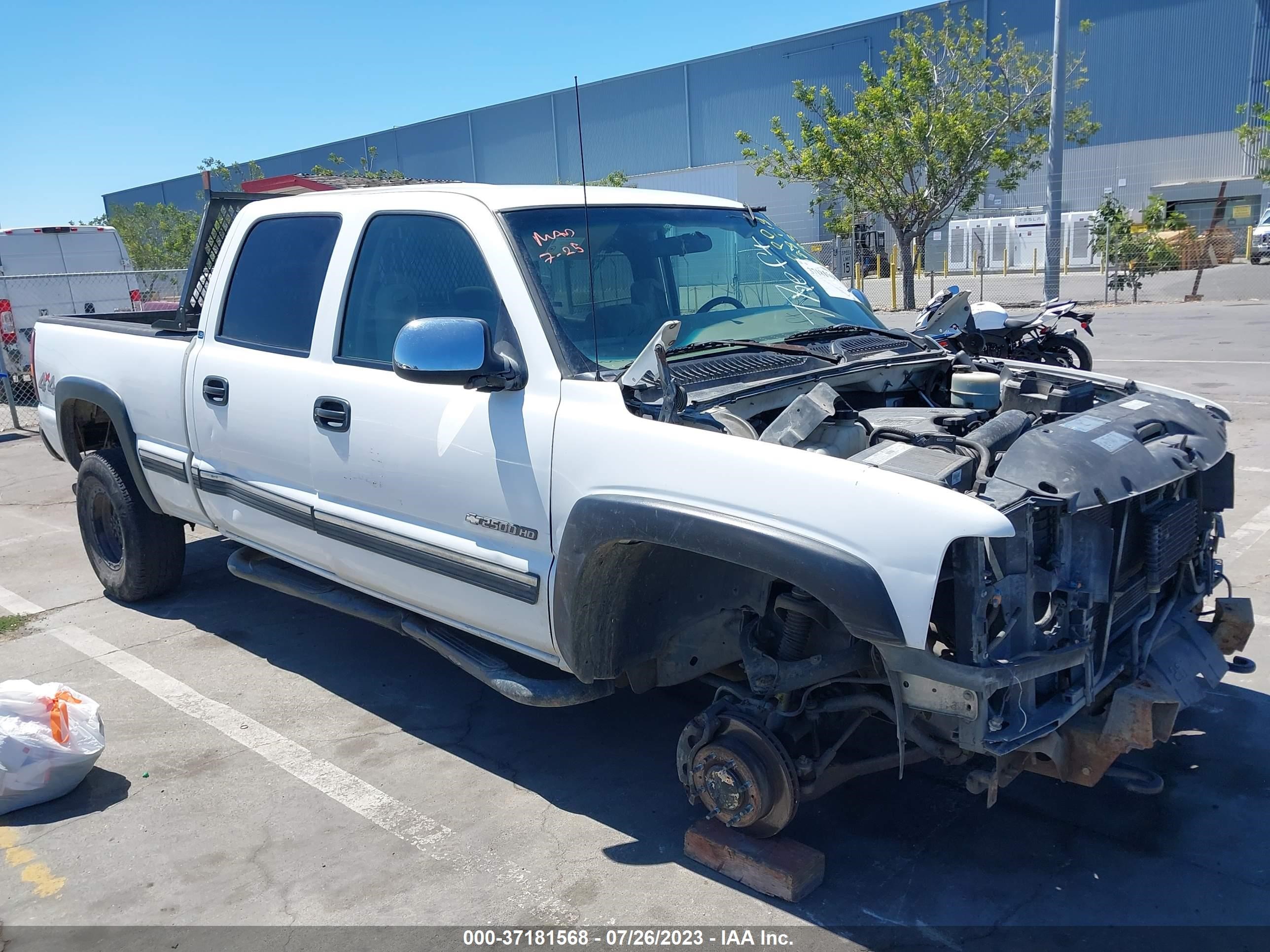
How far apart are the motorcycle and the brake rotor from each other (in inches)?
98.1

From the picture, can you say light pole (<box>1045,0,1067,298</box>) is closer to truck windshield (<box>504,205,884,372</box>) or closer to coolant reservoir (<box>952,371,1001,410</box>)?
Result: truck windshield (<box>504,205,884,372</box>)

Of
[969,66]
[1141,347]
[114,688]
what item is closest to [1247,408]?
[1141,347]

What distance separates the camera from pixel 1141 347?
14.2 m

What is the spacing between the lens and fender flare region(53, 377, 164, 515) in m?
5.18

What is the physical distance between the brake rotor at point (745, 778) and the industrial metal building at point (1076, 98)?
31559 millimetres

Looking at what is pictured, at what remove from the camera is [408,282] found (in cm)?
383

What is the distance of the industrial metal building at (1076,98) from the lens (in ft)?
122

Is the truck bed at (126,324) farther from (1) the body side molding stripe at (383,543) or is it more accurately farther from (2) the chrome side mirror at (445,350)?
(2) the chrome side mirror at (445,350)

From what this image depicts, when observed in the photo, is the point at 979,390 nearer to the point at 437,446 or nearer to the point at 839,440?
the point at 839,440

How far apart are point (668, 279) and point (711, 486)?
1421mm

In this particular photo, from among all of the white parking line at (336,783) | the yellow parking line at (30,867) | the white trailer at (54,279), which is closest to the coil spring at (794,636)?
the white parking line at (336,783)

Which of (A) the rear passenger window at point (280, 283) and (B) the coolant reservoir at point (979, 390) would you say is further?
(A) the rear passenger window at point (280, 283)

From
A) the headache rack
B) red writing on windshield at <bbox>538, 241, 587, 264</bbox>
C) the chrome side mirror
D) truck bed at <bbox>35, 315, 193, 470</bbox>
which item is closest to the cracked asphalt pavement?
truck bed at <bbox>35, 315, 193, 470</bbox>

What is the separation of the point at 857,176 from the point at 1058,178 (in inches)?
190
